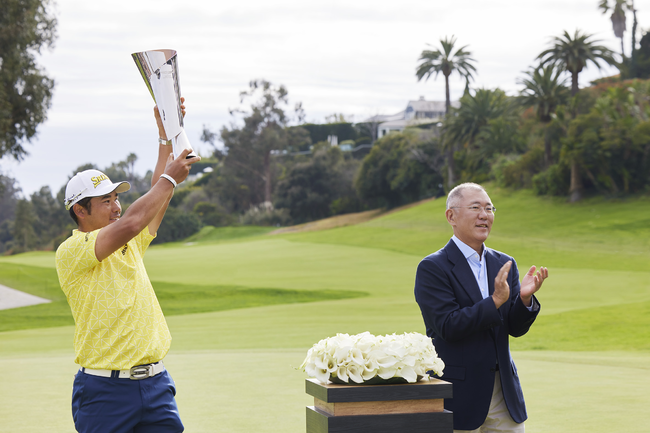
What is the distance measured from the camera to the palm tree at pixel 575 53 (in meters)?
49.3

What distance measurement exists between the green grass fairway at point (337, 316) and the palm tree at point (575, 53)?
998 cm

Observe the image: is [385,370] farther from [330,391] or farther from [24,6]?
[24,6]

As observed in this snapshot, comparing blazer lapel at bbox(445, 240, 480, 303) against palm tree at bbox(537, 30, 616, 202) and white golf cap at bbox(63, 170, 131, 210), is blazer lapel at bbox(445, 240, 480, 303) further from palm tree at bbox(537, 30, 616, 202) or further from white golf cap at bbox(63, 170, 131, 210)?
palm tree at bbox(537, 30, 616, 202)

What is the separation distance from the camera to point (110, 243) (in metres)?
3.15

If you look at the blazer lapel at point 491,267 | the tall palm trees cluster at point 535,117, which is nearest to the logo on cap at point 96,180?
the blazer lapel at point 491,267

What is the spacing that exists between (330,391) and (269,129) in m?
71.4

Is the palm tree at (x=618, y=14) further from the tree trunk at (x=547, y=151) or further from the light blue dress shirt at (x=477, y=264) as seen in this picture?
the light blue dress shirt at (x=477, y=264)

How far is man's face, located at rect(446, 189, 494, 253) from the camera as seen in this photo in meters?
3.74

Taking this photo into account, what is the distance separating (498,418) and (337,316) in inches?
547

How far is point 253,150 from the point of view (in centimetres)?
7306

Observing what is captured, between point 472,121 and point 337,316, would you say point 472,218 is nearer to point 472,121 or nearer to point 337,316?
point 337,316

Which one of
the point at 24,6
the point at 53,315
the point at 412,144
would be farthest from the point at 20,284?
the point at 412,144

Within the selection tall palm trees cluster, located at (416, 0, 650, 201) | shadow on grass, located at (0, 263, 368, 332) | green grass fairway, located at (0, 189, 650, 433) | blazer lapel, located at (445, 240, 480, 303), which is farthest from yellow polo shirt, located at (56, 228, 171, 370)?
tall palm trees cluster, located at (416, 0, 650, 201)

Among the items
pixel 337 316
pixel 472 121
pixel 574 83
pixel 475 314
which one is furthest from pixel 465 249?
pixel 472 121
